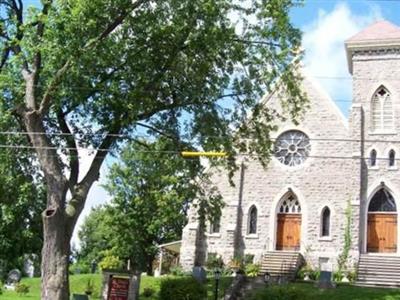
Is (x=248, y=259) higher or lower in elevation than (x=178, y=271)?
higher

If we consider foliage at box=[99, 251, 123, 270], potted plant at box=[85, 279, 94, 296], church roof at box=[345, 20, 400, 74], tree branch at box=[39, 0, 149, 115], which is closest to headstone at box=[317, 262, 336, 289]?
potted plant at box=[85, 279, 94, 296]

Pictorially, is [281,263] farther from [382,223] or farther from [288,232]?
[382,223]

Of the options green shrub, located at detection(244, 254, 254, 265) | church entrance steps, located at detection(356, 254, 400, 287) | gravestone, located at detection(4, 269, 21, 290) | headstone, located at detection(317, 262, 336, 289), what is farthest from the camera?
green shrub, located at detection(244, 254, 254, 265)

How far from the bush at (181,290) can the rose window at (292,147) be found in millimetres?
11748

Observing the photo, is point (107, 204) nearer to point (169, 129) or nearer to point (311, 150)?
point (311, 150)

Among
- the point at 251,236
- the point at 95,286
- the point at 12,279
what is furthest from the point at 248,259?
the point at 12,279

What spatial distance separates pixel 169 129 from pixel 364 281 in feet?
40.8

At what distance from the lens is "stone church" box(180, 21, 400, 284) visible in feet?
103

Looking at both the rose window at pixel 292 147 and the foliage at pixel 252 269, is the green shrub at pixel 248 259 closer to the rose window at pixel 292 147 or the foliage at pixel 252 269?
the foliage at pixel 252 269

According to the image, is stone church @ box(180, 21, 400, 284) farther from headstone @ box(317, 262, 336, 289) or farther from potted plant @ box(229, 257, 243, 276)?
headstone @ box(317, 262, 336, 289)

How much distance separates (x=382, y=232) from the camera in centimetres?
3123

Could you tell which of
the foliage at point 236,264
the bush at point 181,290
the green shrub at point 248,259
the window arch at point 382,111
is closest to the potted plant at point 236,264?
the foliage at point 236,264

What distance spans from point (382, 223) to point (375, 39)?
8944 mm

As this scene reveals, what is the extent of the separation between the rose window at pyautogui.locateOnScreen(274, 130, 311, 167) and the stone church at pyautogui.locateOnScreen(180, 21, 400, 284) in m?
0.05
